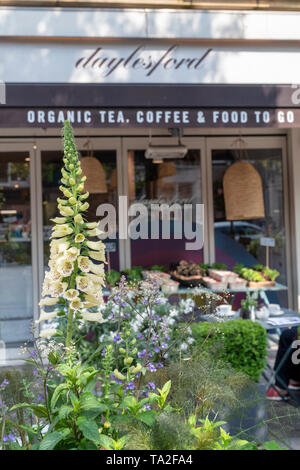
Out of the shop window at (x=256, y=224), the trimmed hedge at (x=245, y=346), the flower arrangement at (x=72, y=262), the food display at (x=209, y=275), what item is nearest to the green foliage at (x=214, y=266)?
the food display at (x=209, y=275)

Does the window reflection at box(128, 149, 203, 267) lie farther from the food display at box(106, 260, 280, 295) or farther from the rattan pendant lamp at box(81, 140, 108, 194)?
the rattan pendant lamp at box(81, 140, 108, 194)

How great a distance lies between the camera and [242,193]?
621 centimetres

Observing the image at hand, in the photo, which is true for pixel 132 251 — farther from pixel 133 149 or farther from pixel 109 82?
pixel 109 82

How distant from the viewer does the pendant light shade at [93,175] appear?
610 cm

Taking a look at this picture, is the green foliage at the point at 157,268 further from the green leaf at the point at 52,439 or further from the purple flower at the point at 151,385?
the green leaf at the point at 52,439

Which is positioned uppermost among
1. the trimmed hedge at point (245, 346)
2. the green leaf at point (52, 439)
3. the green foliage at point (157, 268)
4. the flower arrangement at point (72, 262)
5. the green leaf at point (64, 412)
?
the flower arrangement at point (72, 262)

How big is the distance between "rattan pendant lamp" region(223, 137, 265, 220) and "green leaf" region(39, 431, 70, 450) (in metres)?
5.06

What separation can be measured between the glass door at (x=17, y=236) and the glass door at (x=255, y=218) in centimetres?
249

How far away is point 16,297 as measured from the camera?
654cm

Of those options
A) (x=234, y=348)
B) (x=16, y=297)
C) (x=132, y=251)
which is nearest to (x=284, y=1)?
(x=132, y=251)

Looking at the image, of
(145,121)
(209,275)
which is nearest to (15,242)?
(209,275)

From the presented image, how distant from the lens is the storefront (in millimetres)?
4910

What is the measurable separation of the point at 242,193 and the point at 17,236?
303 cm

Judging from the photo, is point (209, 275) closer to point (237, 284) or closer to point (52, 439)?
point (237, 284)
